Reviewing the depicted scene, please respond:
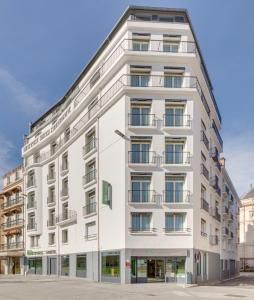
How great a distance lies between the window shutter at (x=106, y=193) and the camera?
38250 millimetres

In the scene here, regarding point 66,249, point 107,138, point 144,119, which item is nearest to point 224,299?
point 144,119

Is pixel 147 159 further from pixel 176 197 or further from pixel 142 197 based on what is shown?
pixel 176 197

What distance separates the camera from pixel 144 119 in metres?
37.4

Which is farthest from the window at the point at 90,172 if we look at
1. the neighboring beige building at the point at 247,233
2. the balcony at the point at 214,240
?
the neighboring beige building at the point at 247,233

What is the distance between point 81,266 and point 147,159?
15762mm

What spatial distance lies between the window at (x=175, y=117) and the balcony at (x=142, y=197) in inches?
246

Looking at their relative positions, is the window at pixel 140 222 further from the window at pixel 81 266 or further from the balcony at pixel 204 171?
the window at pixel 81 266

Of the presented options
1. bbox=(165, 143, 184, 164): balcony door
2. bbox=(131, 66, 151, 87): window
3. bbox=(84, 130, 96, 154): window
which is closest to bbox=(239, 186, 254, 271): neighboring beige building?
bbox=(84, 130, 96, 154): window

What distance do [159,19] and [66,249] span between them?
91.4 feet

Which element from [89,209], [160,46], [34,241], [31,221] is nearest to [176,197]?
[89,209]

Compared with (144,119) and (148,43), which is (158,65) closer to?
(148,43)

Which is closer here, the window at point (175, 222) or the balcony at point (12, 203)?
the window at point (175, 222)

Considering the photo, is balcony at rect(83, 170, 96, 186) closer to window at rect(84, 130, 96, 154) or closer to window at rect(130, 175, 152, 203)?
window at rect(84, 130, 96, 154)

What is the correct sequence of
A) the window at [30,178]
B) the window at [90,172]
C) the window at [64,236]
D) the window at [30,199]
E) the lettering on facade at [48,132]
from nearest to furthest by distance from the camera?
the window at [90,172], the window at [64,236], the lettering on facade at [48,132], the window at [30,199], the window at [30,178]
